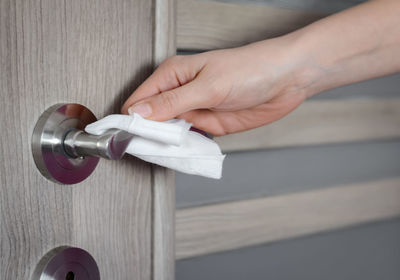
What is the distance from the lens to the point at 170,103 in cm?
43

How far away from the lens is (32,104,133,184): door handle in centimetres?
36

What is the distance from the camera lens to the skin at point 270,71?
1.47 feet

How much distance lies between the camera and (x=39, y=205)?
0.37m

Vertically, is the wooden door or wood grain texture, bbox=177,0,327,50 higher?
wood grain texture, bbox=177,0,327,50

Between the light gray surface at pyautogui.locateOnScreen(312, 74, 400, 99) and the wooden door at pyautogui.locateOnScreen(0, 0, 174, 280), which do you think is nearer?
the wooden door at pyautogui.locateOnScreen(0, 0, 174, 280)

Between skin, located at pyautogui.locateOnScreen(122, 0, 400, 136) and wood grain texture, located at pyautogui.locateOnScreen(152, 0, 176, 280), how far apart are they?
1.0 inches

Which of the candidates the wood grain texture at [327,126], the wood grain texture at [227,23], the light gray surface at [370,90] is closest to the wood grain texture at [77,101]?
the wood grain texture at [227,23]

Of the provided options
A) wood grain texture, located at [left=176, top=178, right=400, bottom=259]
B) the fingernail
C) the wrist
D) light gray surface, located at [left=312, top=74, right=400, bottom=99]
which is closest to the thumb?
the fingernail

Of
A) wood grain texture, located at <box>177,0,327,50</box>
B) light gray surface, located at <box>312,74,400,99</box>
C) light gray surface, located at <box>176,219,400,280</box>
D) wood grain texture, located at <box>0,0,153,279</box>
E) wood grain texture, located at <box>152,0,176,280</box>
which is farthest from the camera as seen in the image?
light gray surface, located at <box>312,74,400,99</box>

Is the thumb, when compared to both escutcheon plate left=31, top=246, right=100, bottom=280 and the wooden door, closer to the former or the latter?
the wooden door

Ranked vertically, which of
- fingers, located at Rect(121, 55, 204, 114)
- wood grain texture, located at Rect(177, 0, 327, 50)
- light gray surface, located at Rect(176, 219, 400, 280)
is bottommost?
light gray surface, located at Rect(176, 219, 400, 280)

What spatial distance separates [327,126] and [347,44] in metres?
0.28

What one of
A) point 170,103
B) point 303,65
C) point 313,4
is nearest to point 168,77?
point 170,103

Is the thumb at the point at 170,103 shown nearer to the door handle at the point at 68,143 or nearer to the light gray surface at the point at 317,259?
the door handle at the point at 68,143
